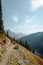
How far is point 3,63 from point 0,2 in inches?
2122

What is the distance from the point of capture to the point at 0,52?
146 ft

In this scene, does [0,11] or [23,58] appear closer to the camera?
[23,58]

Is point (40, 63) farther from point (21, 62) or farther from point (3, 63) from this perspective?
point (3, 63)

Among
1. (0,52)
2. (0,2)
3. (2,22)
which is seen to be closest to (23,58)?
(0,52)

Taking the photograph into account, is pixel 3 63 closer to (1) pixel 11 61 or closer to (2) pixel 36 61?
(1) pixel 11 61

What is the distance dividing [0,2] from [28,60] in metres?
51.8

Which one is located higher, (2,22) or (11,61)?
(2,22)

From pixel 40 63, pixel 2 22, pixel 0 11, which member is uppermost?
pixel 0 11

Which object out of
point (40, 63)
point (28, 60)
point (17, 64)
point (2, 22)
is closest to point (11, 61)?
point (17, 64)

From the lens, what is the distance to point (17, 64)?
1416 inches

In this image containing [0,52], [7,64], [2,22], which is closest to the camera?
[7,64]

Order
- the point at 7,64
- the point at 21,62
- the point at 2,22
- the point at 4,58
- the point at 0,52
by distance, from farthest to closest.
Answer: the point at 2,22
the point at 0,52
the point at 4,58
the point at 21,62
the point at 7,64

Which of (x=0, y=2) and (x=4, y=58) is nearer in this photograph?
(x=4, y=58)

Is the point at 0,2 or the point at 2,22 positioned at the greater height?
the point at 0,2
